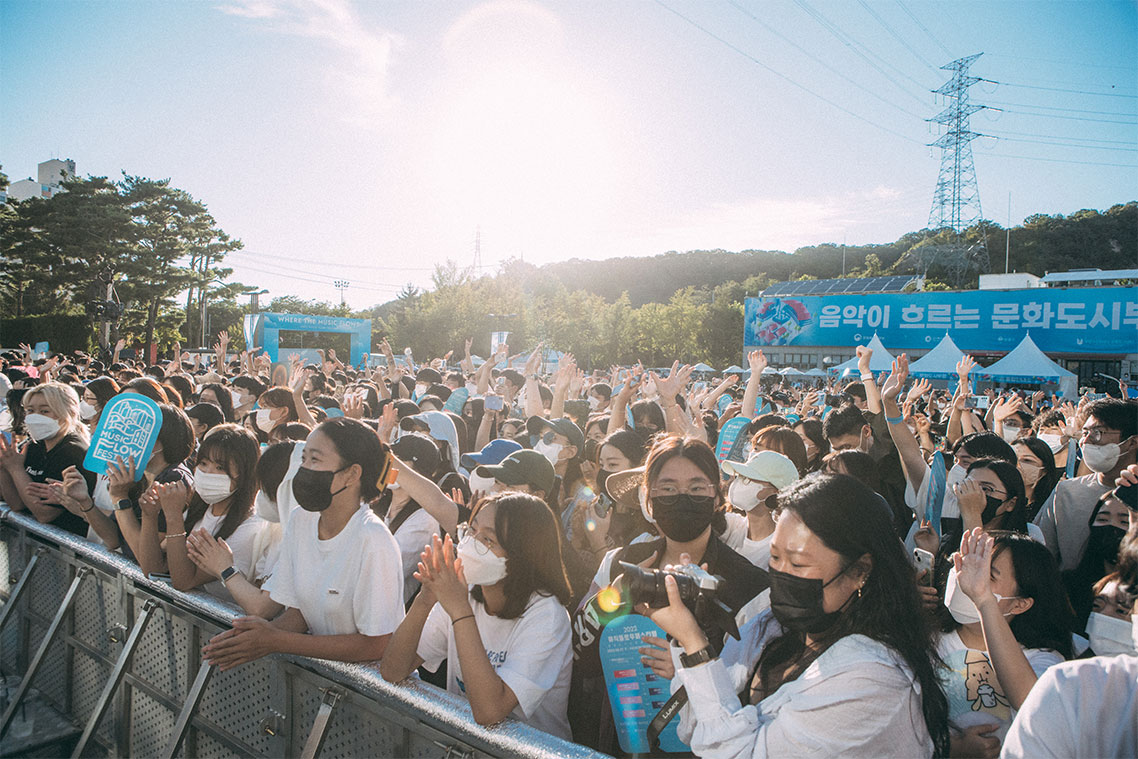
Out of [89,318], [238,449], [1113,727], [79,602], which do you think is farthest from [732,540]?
[89,318]

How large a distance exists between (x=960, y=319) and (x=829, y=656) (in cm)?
3763

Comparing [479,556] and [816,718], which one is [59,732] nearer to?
[479,556]

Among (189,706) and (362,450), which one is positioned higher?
(362,450)

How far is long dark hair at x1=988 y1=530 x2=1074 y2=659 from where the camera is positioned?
224 centimetres

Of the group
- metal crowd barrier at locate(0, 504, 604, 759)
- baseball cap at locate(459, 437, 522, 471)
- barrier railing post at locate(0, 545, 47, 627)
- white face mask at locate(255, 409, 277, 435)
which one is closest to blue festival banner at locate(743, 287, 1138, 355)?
baseball cap at locate(459, 437, 522, 471)

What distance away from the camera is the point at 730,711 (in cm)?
162

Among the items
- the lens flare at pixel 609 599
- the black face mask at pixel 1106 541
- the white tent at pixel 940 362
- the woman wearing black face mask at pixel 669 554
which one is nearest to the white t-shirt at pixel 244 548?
the woman wearing black face mask at pixel 669 554

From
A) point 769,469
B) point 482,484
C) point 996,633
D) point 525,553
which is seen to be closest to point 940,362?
point 769,469

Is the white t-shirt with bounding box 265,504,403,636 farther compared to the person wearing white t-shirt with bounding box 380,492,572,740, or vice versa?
the white t-shirt with bounding box 265,504,403,636

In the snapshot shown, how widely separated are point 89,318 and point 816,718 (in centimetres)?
4036

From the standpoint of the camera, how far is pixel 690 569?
A: 1794mm

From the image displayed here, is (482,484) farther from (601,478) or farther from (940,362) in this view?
(940,362)

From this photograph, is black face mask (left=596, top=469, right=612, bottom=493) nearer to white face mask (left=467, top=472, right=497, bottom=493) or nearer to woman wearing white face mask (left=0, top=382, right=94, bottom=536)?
white face mask (left=467, top=472, right=497, bottom=493)

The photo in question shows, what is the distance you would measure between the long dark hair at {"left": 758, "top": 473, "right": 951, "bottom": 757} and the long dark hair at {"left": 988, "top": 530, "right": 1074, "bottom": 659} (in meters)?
0.63
